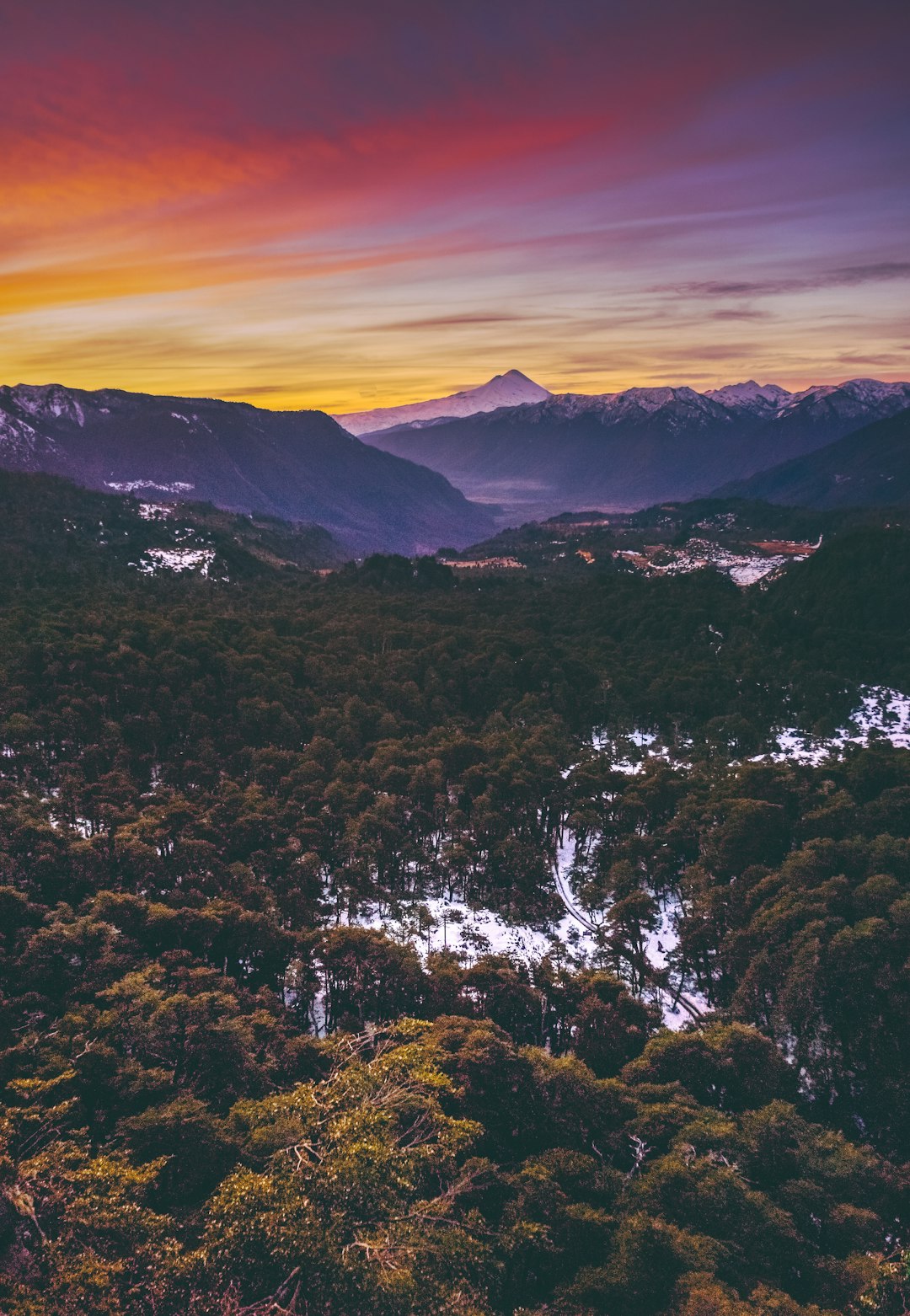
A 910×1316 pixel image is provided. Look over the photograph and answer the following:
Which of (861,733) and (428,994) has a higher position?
(861,733)

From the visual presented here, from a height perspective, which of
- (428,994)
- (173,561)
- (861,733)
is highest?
(173,561)

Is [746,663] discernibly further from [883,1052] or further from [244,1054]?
[244,1054]

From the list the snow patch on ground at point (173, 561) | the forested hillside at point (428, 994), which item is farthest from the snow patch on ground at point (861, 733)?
the snow patch on ground at point (173, 561)

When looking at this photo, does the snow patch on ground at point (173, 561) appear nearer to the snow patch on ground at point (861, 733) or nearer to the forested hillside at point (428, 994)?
the forested hillside at point (428, 994)

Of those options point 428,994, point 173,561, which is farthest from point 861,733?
point 173,561

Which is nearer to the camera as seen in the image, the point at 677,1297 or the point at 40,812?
the point at 677,1297

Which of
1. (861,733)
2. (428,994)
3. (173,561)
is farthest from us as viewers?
(173,561)

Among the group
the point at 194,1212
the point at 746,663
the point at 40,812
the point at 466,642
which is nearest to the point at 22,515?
the point at 466,642

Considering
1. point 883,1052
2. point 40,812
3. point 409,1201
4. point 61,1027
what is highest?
point 40,812

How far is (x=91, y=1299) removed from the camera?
25672 mm

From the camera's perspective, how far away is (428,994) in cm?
4934

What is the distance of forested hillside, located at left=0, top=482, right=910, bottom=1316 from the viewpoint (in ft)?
96.4

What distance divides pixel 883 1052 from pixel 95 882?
4955 cm

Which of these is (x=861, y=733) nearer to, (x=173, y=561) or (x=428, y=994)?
(x=428, y=994)
